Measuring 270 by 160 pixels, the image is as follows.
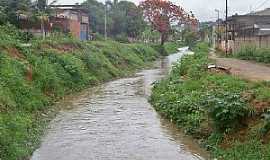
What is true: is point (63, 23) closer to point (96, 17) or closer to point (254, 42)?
point (254, 42)

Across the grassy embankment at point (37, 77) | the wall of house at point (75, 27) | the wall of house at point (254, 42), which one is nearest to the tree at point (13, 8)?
the grassy embankment at point (37, 77)

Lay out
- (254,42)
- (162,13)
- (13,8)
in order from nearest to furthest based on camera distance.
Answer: (254,42) < (13,8) < (162,13)

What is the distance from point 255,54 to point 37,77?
18391 millimetres

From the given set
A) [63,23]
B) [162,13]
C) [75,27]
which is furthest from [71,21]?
[162,13]

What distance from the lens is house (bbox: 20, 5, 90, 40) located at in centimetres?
4219

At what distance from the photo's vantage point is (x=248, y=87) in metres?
16.8

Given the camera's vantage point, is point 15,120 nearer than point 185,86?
Yes

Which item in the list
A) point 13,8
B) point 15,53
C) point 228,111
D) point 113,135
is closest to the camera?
point 228,111

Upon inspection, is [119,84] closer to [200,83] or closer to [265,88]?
[200,83]

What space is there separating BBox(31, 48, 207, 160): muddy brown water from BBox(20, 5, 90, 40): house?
19.6 m

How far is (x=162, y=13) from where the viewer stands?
69250mm

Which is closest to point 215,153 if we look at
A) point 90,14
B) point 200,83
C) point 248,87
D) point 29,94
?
point 248,87

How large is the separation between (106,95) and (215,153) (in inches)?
558

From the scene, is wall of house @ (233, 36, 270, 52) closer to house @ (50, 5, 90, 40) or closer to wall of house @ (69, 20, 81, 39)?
house @ (50, 5, 90, 40)
